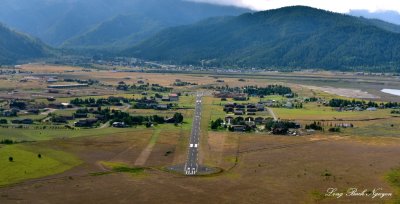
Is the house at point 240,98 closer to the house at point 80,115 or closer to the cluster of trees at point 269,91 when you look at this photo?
the cluster of trees at point 269,91

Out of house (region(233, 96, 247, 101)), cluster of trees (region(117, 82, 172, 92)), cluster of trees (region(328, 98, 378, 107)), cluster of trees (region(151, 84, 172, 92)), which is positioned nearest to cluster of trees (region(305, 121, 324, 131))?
cluster of trees (region(328, 98, 378, 107))

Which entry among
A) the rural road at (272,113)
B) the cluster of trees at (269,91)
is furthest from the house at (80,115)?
the cluster of trees at (269,91)

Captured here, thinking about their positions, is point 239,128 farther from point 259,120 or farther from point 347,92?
point 347,92

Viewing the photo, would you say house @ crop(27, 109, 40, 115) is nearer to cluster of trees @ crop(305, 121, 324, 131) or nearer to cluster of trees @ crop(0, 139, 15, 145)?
cluster of trees @ crop(0, 139, 15, 145)

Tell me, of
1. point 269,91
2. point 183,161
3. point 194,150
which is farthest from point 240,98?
point 183,161

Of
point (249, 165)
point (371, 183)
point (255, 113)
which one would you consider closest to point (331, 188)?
point (371, 183)
